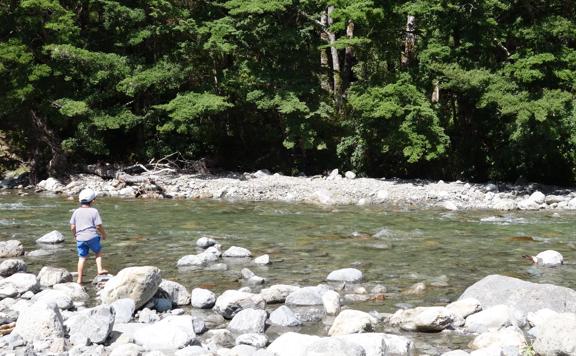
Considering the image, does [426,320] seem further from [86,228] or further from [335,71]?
[335,71]

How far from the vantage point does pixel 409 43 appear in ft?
81.8

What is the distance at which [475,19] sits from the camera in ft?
72.0

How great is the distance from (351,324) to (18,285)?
176 inches

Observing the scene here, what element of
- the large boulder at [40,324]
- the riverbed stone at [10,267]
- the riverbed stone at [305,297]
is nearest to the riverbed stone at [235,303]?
the riverbed stone at [305,297]

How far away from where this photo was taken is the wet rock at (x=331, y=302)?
24.9 ft

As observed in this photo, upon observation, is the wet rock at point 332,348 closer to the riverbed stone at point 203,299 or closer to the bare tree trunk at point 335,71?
the riverbed stone at point 203,299

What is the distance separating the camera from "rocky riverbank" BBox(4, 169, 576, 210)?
63.0ft

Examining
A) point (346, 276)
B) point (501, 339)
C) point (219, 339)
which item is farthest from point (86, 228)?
point (501, 339)

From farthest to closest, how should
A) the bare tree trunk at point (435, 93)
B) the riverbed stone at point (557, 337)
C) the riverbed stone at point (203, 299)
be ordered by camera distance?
the bare tree trunk at point (435, 93), the riverbed stone at point (203, 299), the riverbed stone at point (557, 337)

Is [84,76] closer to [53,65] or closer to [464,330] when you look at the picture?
[53,65]

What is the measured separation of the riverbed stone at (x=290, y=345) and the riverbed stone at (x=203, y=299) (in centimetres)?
183

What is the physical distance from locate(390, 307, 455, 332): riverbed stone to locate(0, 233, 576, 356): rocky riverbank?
0.04 feet

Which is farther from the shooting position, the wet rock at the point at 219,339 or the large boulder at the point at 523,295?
the large boulder at the point at 523,295

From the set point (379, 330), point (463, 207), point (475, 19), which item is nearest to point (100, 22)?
point (475, 19)
